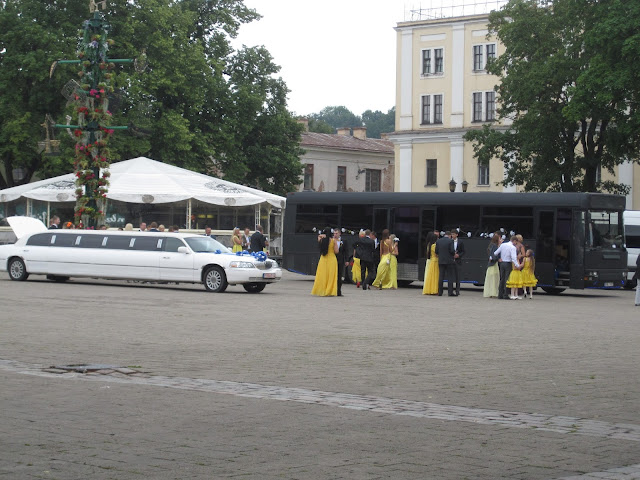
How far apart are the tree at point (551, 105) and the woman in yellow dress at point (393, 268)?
15.0 metres

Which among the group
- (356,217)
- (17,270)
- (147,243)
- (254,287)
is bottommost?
(254,287)

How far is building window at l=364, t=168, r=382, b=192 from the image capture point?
90.9 m

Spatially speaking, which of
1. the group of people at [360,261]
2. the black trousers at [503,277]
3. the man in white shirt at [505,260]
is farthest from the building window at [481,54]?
the black trousers at [503,277]

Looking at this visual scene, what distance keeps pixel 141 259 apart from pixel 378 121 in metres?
132

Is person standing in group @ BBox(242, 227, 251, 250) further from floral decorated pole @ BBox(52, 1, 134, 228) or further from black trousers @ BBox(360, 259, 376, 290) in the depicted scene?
floral decorated pole @ BBox(52, 1, 134, 228)

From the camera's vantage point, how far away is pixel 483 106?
69.6 meters

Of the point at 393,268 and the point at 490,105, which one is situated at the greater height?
the point at 490,105

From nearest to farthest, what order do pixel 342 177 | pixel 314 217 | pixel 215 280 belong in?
pixel 215 280 < pixel 314 217 < pixel 342 177

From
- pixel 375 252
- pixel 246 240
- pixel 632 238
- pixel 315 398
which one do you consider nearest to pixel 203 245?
pixel 375 252

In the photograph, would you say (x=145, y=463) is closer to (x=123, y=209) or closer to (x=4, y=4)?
(x=123, y=209)

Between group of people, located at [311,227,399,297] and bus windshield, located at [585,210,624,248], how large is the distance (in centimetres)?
585

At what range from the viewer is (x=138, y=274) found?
1166 inches

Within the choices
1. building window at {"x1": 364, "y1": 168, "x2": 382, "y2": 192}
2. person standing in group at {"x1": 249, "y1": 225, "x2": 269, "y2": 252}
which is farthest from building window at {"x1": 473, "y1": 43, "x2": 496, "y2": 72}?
person standing in group at {"x1": 249, "y1": 225, "x2": 269, "y2": 252}

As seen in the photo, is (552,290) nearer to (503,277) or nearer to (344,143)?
(503,277)
